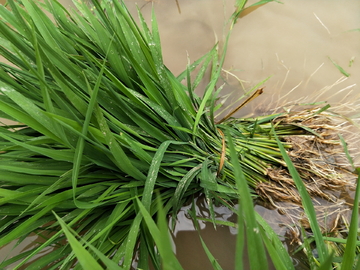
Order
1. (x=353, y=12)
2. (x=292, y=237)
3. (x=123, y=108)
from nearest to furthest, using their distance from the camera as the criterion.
Result: 1. (x=123, y=108)
2. (x=292, y=237)
3. (x=353, y=12)

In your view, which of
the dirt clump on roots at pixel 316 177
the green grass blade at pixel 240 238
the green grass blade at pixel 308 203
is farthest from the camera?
the dirt clump on roots at pixel 316 177

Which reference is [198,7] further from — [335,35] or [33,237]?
[33,237]

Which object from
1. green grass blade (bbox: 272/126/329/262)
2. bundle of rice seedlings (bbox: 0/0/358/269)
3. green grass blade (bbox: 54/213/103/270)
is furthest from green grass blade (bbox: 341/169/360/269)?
green grass blade (bbox: 54/213/103/270)

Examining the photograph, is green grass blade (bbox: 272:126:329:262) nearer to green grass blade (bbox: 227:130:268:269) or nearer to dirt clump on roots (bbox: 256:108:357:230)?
green grass blade (bbox: 227:130:268:269)

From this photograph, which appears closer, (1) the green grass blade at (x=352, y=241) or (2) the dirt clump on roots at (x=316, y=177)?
(1) the green grass blade at (x=352, y=241)

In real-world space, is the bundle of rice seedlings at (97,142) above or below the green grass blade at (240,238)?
above

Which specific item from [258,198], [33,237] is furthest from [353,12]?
[33,237]

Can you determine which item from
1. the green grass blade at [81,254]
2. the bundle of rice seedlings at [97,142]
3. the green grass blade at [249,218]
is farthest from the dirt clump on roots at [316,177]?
the green grass blade at [81,254]

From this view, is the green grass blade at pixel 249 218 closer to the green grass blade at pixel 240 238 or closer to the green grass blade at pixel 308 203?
the green grass blade at pixel 240 238
